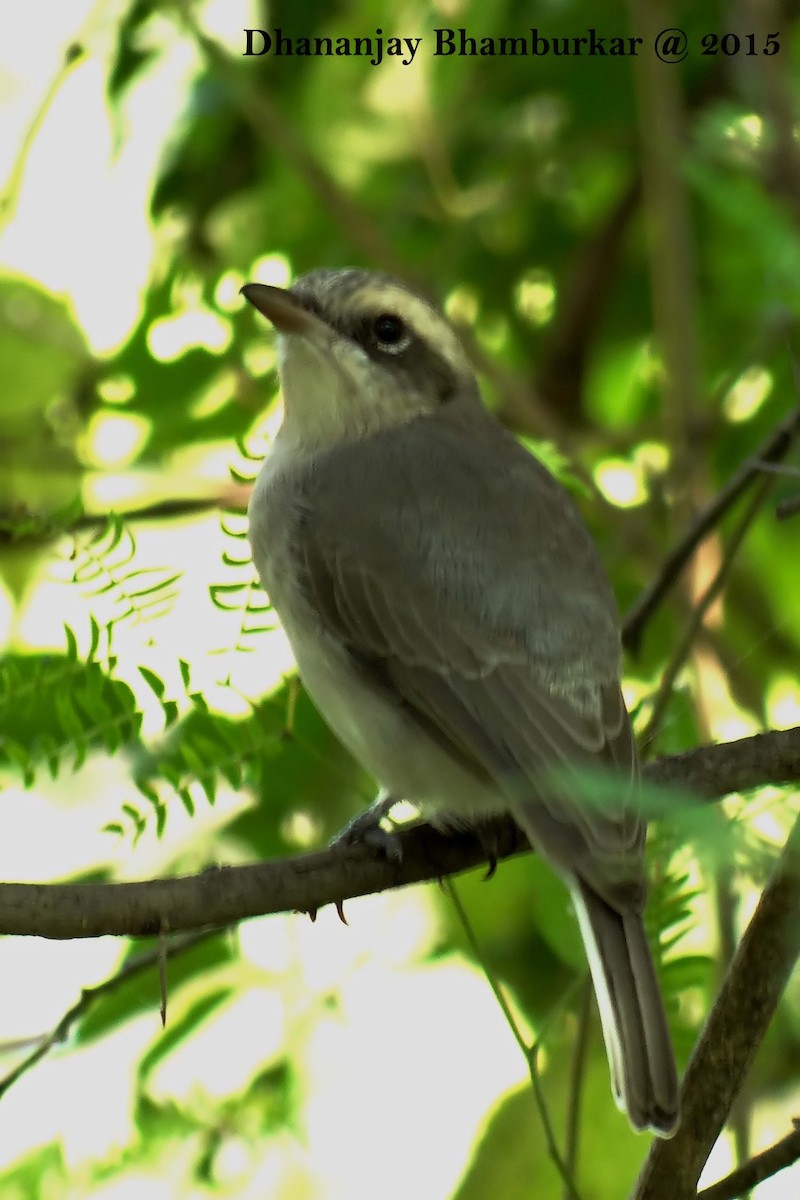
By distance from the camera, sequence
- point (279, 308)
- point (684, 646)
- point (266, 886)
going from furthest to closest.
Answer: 1. point (279, 308)
2. point (684, 646)
3. point (266, 886)

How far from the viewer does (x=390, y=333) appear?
11.1ft

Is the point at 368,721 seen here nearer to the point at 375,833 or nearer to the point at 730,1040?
the point at 375,833

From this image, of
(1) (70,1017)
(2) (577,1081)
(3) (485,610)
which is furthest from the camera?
(3) (485,610)

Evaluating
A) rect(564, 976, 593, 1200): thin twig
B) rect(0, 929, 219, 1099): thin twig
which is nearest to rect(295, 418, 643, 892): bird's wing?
rect(564, 976, 593, 1200): thin twig

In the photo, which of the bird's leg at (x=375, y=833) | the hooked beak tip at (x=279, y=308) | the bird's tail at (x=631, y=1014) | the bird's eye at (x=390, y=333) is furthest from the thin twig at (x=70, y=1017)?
the bird's eye at (x=390, y=333)

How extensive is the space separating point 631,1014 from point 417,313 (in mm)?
1688

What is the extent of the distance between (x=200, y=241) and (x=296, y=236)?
0.30 m

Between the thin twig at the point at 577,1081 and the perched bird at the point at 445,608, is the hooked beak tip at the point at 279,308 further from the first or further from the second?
the thin twig at the point at 577,1081

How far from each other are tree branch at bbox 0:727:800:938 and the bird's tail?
0.71 feet

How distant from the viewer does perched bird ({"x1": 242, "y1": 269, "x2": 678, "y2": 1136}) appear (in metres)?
2.29

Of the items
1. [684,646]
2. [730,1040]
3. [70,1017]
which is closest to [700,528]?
[684,646]

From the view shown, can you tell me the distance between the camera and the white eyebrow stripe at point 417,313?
3289mm

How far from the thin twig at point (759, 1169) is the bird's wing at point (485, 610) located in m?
0.40

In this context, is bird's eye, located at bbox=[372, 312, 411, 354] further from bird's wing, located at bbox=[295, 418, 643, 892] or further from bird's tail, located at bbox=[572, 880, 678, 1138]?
bird's tail, located at bbox=[572, 880, 678, 1138]
